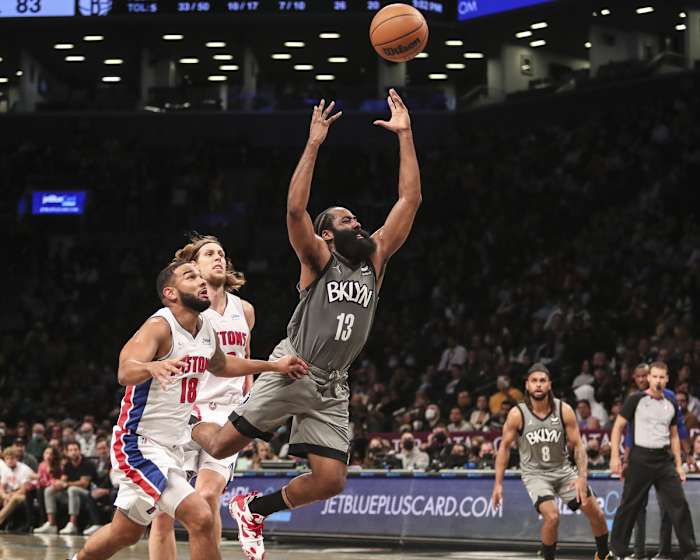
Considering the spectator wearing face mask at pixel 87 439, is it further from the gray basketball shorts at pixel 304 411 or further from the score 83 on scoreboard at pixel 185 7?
the gray basketball shorts at pixel 304 411

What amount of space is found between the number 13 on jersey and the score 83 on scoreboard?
22.1m

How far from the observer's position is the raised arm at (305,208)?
24.6ft

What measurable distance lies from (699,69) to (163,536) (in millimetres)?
22211

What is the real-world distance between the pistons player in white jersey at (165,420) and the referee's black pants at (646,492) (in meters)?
5.93

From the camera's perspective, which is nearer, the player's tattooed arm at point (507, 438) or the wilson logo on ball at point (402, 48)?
the wilson logo on ball at point (402, 48)

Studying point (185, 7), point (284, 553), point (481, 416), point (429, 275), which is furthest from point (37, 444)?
point (185, 7)

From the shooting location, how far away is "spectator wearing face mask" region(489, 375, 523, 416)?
18.5 metres

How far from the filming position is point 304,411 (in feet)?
25.6

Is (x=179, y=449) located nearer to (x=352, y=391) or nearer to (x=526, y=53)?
(x=352, y=391)

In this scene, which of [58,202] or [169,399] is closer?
[169,399]

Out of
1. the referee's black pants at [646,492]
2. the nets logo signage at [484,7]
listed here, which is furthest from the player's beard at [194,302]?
the nets logo signage at [484,7]

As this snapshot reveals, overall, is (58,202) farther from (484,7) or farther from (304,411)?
(304,411)

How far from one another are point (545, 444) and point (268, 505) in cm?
435

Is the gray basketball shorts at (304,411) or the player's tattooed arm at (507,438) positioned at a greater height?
the gray basketball shorts at (304,411)
